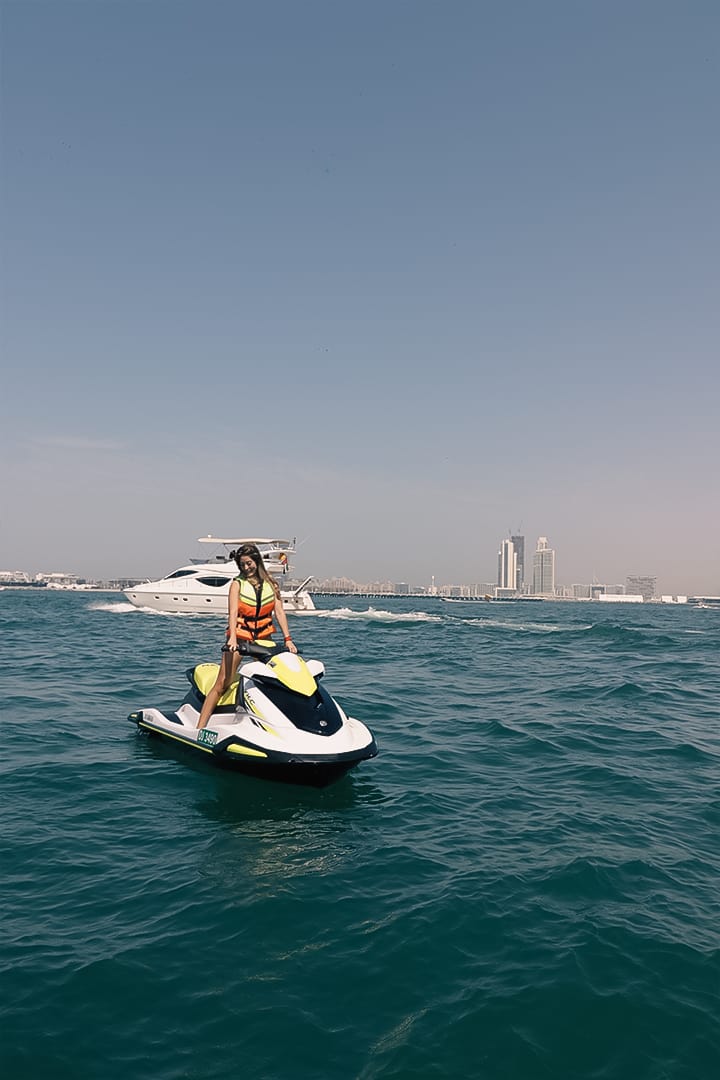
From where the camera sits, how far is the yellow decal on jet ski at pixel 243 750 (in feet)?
24.5

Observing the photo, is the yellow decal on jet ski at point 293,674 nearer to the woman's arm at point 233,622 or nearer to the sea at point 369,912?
the woman's arm at point 233,622

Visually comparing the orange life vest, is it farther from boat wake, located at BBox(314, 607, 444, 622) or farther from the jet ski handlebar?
boat wake, located at BBox(314, 607, 444, 622)

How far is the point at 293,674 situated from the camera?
25.1 feet

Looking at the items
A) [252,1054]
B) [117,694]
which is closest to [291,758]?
[252,1054]

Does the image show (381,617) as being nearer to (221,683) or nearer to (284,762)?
(221,683)

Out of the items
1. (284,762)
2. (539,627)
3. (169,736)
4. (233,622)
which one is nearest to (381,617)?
(539,627)

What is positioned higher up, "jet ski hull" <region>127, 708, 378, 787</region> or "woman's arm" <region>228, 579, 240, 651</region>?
"woman's arm" <region>228, 579, 240, 651</region>

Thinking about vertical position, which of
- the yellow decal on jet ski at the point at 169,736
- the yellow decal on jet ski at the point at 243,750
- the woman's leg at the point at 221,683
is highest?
the woman's leg at the point at 221,683

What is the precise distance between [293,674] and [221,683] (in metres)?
1.23

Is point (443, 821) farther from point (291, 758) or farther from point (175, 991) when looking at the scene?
point (175, 991)

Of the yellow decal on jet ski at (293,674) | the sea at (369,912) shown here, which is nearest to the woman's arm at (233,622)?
the yellow decal on jet ski at (293,674)

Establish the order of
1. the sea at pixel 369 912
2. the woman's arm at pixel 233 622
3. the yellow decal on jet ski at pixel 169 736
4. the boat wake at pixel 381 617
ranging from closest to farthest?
the sea at pixel 369 912, the woman's arm at pixel 233 622, the yellow decal on jet ski at pixel 169 736, the boat wake at pixel 381 617

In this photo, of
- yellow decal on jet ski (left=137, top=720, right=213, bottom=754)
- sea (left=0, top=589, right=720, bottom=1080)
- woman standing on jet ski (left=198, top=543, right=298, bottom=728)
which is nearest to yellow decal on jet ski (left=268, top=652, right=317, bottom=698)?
woman standing on jet ski (left=198, top=543, right=298, bottom=728)

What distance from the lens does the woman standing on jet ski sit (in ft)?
27.2
